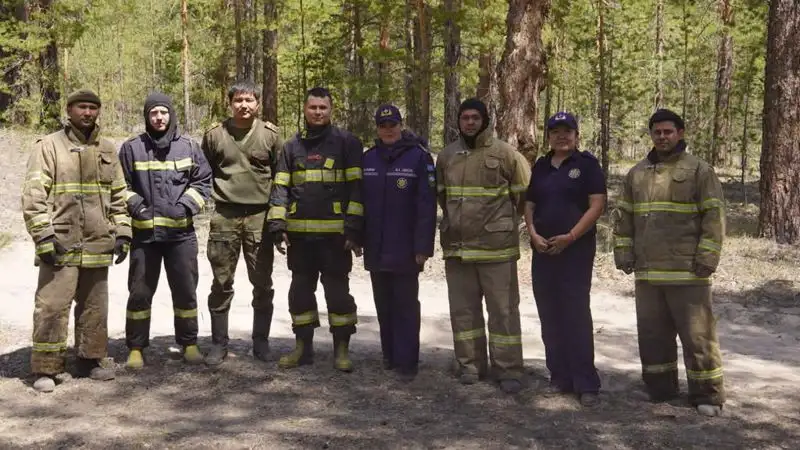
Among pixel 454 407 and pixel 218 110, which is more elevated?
pixel 218 110

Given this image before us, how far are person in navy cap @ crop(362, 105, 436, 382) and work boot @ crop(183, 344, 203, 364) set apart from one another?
1832mm

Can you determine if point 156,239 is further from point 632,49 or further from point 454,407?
point 632,49

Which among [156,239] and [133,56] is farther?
[133,56]

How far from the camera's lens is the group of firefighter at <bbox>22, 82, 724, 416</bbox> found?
5668 millimetres

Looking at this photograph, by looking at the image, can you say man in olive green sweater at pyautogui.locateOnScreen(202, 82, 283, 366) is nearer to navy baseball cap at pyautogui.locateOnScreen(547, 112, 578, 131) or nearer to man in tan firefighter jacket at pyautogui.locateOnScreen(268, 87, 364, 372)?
man in tan firefighter jacket at pyautogui.locateOnScreen(268, 87, 364, 372)

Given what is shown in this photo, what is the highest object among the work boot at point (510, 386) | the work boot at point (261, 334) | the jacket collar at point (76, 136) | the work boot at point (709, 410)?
the jacket collar at point (76, 136)

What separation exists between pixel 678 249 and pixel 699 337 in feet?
2.28

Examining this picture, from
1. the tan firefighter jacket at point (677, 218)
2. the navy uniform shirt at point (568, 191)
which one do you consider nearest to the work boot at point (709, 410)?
the tan firefighter jacket at point (677, 218)

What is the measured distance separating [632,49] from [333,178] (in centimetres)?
2522

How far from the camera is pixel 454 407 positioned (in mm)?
5750

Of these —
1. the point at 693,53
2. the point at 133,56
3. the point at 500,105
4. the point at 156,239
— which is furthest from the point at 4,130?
the point at 133,56

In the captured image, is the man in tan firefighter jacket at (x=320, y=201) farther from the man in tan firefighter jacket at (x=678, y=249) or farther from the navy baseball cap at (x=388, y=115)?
the man in tan firefighter jacket at (x=678, y=249)

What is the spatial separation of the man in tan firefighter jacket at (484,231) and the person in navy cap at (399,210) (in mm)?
191

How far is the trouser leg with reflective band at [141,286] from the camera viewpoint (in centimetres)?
645
